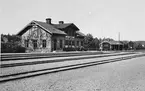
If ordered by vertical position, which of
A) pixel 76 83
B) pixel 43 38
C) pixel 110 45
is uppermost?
pixel 43 38

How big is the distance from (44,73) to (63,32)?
26181 mm

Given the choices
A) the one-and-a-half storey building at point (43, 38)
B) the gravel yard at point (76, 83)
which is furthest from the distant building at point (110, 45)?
the gravel yard at point (76, 83)

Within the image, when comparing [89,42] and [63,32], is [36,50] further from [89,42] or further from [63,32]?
[89,42]

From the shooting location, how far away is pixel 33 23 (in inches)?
1294

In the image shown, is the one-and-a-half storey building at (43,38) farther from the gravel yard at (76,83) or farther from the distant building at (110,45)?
the distant building at (110,45)

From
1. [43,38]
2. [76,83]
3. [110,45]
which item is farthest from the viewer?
[110,45]

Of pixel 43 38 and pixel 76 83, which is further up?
pixel 43 38

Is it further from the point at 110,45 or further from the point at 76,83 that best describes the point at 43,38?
the point at 110,45

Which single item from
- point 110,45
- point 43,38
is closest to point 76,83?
point 43,38

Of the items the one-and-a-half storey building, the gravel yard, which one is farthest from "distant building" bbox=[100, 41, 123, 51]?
the gravel yard

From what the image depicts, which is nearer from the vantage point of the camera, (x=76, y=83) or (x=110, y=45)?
(x=76, y=83)

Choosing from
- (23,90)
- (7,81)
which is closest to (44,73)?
(7,81)

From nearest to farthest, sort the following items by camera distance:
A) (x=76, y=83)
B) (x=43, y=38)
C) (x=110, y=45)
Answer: (x=76, y=83) → (x=43, y=38) → (x=110, y=45)

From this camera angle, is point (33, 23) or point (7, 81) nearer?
point (7, 81)
